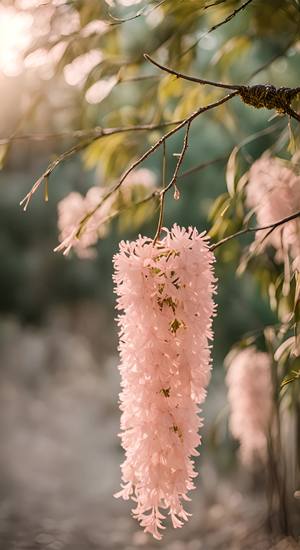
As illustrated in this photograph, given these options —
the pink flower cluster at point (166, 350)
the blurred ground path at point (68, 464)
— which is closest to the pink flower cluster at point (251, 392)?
the blurred ground path at point (68, 464)

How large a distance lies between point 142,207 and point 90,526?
2243mm

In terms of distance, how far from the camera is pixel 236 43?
5.49 ft

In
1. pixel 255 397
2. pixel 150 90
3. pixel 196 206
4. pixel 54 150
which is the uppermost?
pixel 54 150

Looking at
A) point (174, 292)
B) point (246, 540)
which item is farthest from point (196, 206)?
point (174, 292)

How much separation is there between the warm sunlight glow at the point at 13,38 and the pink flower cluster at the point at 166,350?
90 centimetres

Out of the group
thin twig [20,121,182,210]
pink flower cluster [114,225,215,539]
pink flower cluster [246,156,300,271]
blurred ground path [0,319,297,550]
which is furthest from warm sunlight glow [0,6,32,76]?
blurred ground path [0,319,297,550]

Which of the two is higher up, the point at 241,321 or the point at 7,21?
the point at 241,321

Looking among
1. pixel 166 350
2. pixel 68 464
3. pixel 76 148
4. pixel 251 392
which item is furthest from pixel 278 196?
pixel 68 464

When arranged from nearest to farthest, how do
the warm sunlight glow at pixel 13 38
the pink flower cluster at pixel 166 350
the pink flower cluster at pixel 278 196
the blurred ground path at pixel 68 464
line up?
the pink flower cluster at pixel 166 350 → the pink flower cluster at pixel 278 196 → the warm sunlight glow at pixel 13 38 → the blurred ground path at pixel 68 464

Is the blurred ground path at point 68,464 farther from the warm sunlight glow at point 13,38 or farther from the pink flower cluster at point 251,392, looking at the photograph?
the warm sunlight glow at point 13,38

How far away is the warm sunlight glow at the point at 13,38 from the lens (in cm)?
150

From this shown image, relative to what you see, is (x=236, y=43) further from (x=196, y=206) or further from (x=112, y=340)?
(x=112, y=340)

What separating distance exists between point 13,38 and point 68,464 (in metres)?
3.11

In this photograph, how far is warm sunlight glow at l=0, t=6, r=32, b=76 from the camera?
1499 millimetres
